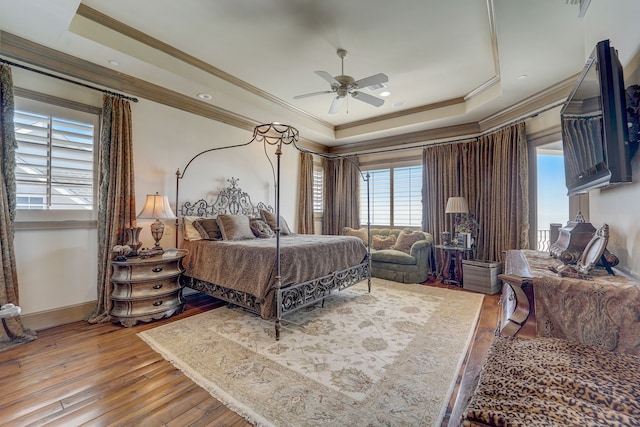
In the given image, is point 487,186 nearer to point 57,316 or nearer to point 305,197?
point 305,197

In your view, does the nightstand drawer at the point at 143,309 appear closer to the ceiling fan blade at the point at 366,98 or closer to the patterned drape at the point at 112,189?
the patterned drape at the point at 112,189

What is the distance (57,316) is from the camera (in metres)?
3.01

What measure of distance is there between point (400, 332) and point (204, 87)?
153 inches

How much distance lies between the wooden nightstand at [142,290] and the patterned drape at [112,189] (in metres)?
0.16

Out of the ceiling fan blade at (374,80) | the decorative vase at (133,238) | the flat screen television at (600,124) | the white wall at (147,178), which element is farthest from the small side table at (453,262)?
the decorative vase at (133,238)

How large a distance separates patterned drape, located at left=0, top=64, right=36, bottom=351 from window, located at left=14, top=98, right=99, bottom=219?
Answer: 149mm

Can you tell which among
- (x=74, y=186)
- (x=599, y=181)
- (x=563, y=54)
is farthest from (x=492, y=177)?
(x=74, y=186)

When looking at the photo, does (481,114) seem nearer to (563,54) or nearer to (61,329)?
(563,54)

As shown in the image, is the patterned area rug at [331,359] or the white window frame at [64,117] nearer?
the patterned area rug at [331,359]

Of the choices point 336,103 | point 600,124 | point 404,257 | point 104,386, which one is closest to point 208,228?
point 104,386

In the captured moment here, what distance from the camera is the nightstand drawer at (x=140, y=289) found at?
3061 mm

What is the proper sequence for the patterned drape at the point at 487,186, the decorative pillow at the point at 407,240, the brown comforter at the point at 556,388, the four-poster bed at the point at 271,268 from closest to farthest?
1. the brown comforter at the point at 556,388
2. the four-poster bed at the point at 271,268
3. the patterned drape at the point at 487,186
4. the decorative pillow at the point at 407,240

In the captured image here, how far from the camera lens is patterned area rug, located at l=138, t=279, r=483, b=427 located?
175 cm

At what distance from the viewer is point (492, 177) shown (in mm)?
4777
